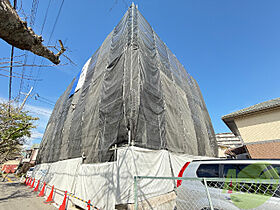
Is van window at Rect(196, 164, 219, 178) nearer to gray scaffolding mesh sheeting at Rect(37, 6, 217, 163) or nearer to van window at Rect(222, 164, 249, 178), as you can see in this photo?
van window at Rect(222, 164, 249, 178)

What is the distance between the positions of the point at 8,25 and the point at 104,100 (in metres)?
5.07

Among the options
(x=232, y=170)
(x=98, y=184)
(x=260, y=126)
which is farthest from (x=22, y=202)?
(x=260, y=126)

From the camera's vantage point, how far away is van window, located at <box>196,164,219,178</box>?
280 centimetres

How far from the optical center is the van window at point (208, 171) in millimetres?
2797

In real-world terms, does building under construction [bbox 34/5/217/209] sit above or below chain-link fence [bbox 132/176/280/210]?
above

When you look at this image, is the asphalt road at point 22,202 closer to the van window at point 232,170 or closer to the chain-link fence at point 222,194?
the chain-link fence at point 222,194

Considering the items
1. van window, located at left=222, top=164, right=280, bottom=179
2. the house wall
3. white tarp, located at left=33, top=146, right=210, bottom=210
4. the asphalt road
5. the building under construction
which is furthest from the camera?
the house wall

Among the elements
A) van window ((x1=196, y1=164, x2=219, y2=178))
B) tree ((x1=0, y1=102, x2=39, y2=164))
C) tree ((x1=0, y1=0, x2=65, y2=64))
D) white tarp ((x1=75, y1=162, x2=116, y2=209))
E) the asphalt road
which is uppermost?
tree ((x1=0, y1=102, x2=39, y2=164))

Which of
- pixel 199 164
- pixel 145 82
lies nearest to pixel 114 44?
pixel 145 82

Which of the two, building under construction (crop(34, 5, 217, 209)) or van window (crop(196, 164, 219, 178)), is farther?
building under construction (crop(34, 5, 217, 209))

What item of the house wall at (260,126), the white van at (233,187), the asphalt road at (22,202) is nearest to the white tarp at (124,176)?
the asphalt road at (22,202)

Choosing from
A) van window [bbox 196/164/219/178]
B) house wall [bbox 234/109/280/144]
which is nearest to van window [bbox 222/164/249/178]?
van window [bbox 196/164/219/178]

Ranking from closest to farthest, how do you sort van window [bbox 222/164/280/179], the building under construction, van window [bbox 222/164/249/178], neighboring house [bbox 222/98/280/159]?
van window [bbox 222/164/280/179], van window [bbox 222/164/249/178], the building under construction, neighboring house [bbox 222/98/280/159]

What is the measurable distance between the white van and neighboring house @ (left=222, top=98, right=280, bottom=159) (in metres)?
8.00
